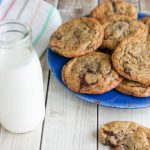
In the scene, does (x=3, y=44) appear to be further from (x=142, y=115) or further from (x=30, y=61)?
(x=142, y=115)

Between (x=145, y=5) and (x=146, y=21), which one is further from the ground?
(x=146, y=21)

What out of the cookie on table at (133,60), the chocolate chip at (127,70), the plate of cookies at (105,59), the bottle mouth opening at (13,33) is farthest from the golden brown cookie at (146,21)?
the bottle mouth opening at (13,33)

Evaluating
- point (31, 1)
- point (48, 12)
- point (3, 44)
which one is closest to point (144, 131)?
point (3, 44)

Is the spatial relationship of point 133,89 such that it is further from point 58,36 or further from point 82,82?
point 58,36

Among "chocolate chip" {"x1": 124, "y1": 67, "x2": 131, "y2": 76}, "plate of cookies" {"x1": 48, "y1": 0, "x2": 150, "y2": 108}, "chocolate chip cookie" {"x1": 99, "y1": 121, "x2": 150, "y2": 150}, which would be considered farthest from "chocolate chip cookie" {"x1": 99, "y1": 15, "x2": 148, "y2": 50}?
"chocolate chip cookie" {"x1": 99, "y1": 121, "x2": 150, "y2": 150}

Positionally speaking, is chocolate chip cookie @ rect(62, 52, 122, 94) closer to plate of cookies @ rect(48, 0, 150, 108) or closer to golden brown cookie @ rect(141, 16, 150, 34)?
plate of cookies @ rect(48, 0, 150, 108)

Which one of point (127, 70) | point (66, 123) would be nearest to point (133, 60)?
point (127, 70)
